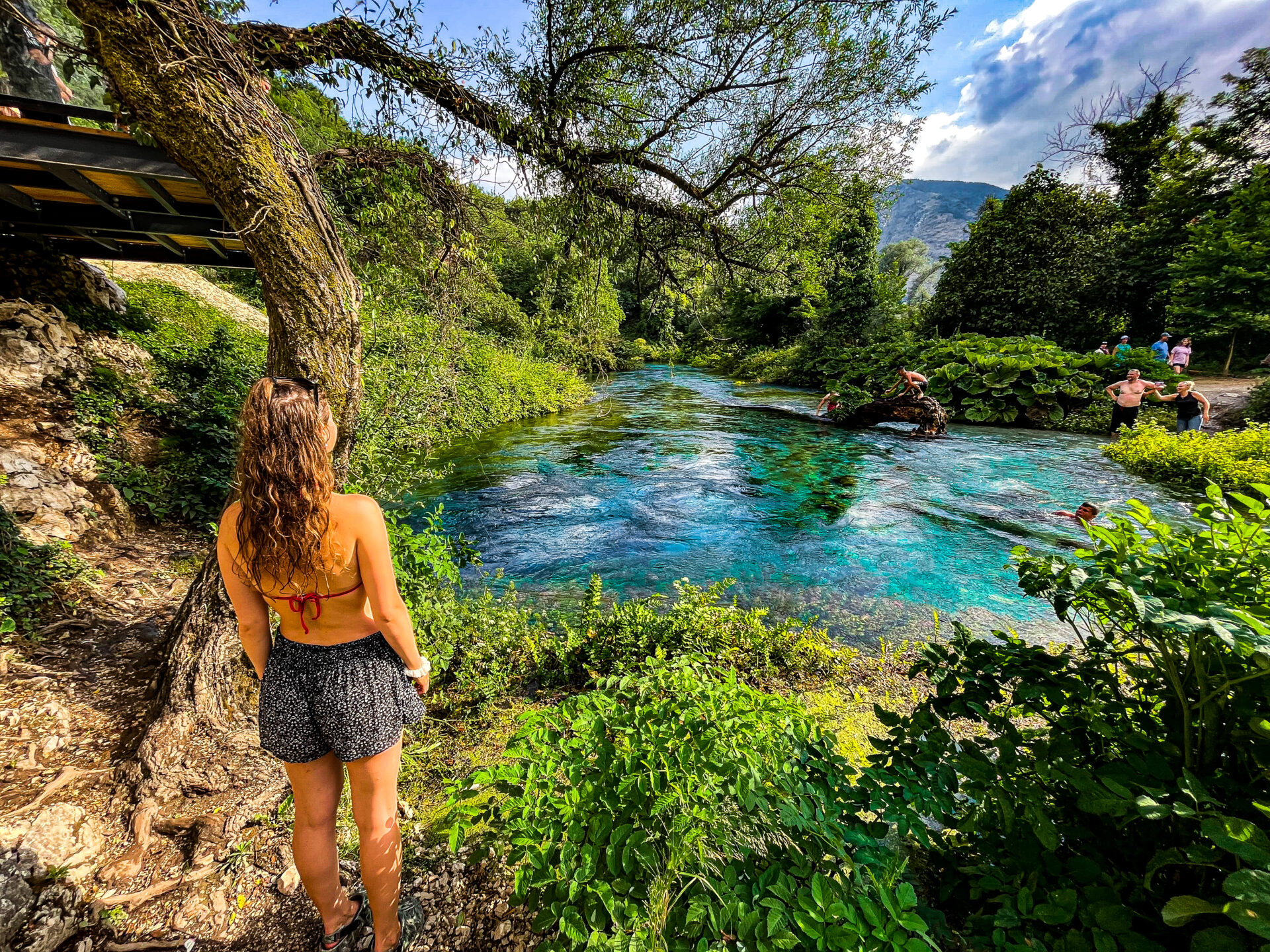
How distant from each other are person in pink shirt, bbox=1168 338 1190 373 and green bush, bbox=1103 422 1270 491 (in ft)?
15.4

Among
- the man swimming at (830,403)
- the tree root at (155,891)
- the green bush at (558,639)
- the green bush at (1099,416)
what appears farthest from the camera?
the man swimming at (830,403)

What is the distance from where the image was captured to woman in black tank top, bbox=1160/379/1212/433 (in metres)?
9.99

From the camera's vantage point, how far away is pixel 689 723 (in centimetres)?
198

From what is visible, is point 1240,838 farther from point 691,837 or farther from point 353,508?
point 353,508

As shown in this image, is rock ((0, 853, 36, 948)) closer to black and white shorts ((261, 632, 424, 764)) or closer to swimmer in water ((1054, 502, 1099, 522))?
black and white shorts ((261, 632, 424, 764))

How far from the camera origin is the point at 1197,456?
8.66 m

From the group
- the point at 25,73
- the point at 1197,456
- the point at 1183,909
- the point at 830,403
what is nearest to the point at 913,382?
the point at 830,403

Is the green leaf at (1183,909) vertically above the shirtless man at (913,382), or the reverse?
the shirtless man at (913,382)

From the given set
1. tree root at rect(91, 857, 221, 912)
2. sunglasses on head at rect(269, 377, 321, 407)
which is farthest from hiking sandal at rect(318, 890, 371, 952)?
sunglasses on head at rect(269, 377, 321, 407)

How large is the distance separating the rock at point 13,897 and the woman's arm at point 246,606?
4.04ft

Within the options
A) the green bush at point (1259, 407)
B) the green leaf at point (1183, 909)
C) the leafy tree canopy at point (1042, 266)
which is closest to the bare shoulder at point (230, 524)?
the green leaf at point (1183, 909)

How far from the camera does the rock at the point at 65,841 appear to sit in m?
1.98

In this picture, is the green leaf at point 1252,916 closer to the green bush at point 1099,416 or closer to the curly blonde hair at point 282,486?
the curly blonde hair at point 282,486

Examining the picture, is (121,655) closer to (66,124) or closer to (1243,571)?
(66,124)
